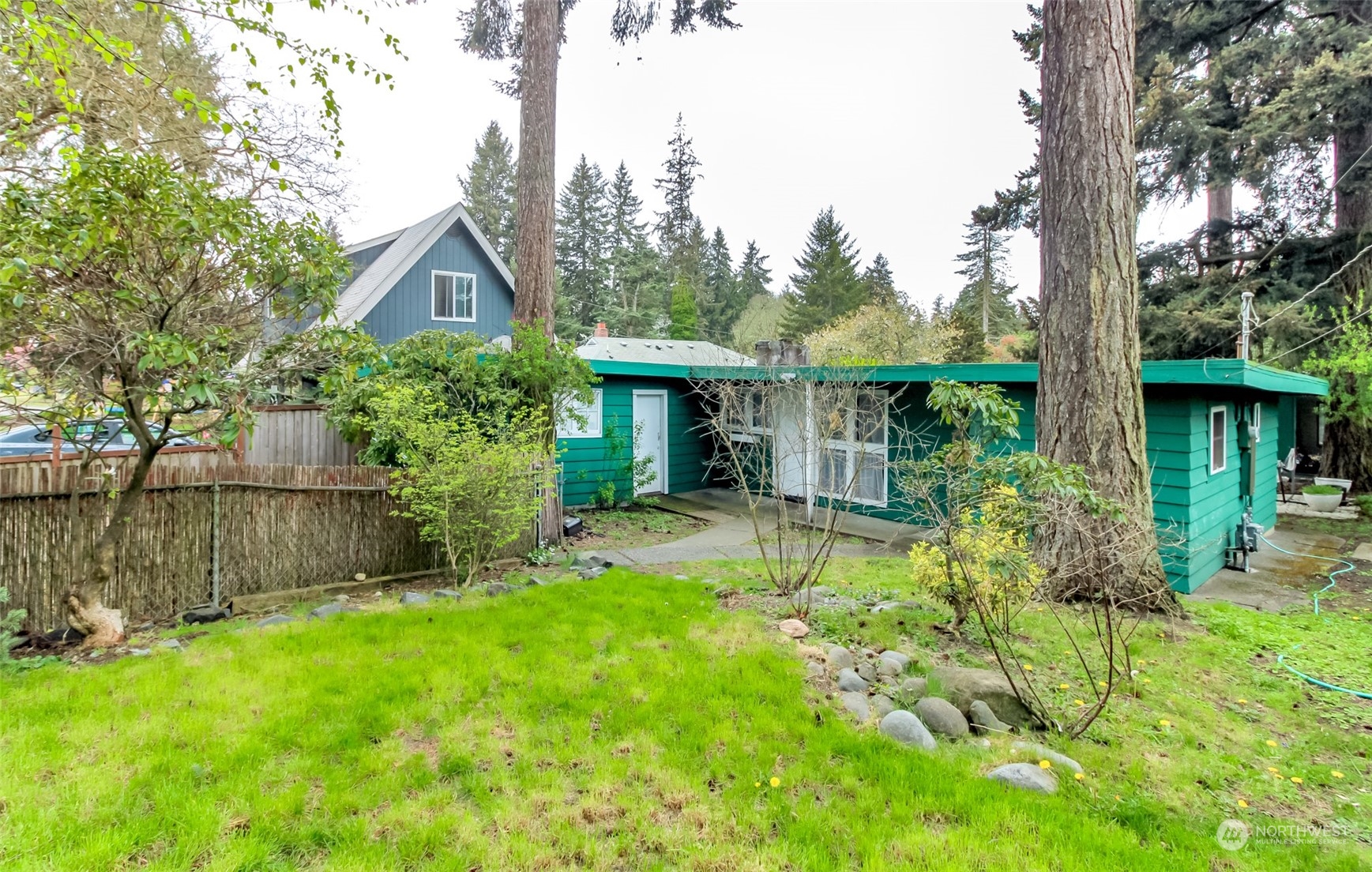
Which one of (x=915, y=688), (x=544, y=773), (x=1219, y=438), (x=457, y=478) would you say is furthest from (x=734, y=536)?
(x=1219, y=438)

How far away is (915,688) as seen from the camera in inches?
130

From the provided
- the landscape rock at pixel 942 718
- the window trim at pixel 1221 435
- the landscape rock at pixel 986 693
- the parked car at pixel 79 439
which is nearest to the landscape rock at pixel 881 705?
the landscape rock at pixel 942 718

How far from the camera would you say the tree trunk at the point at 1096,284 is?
15.6ft

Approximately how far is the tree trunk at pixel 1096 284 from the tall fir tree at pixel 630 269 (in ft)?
81.9

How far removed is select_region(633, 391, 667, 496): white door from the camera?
10.9 metres

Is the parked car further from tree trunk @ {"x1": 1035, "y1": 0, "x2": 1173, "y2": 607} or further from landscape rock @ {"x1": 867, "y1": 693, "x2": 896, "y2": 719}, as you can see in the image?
tree trunk @ {"x1": 1035, "y1": 0, "x2": 1173, "y2": 607}

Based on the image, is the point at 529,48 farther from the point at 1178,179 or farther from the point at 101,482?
the point at 1178,179

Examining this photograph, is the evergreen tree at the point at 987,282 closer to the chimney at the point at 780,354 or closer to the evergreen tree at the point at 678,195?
the evergreen tree at the point at 678,195

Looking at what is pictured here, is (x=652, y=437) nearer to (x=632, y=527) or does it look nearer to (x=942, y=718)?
(x=632, y=527)

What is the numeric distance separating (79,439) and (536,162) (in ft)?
17.6

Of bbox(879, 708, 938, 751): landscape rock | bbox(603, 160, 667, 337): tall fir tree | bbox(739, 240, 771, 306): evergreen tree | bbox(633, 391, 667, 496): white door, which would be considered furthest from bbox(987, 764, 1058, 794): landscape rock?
bbox(739, 240, 771, 306): evergreen tree

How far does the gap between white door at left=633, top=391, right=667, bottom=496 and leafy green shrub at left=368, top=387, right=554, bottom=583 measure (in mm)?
4718

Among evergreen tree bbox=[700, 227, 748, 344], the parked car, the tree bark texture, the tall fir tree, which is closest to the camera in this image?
the parked car

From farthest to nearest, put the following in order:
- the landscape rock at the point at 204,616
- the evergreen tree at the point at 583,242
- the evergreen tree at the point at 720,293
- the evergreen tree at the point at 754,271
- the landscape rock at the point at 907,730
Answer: the evergreen tree at the point at 754,271, the evergreen tree at the point at 720,293, the evergreen tree at the point at 583,242, the landscape rock at the point at 204,616, the landscape rock at the point at 907,730
